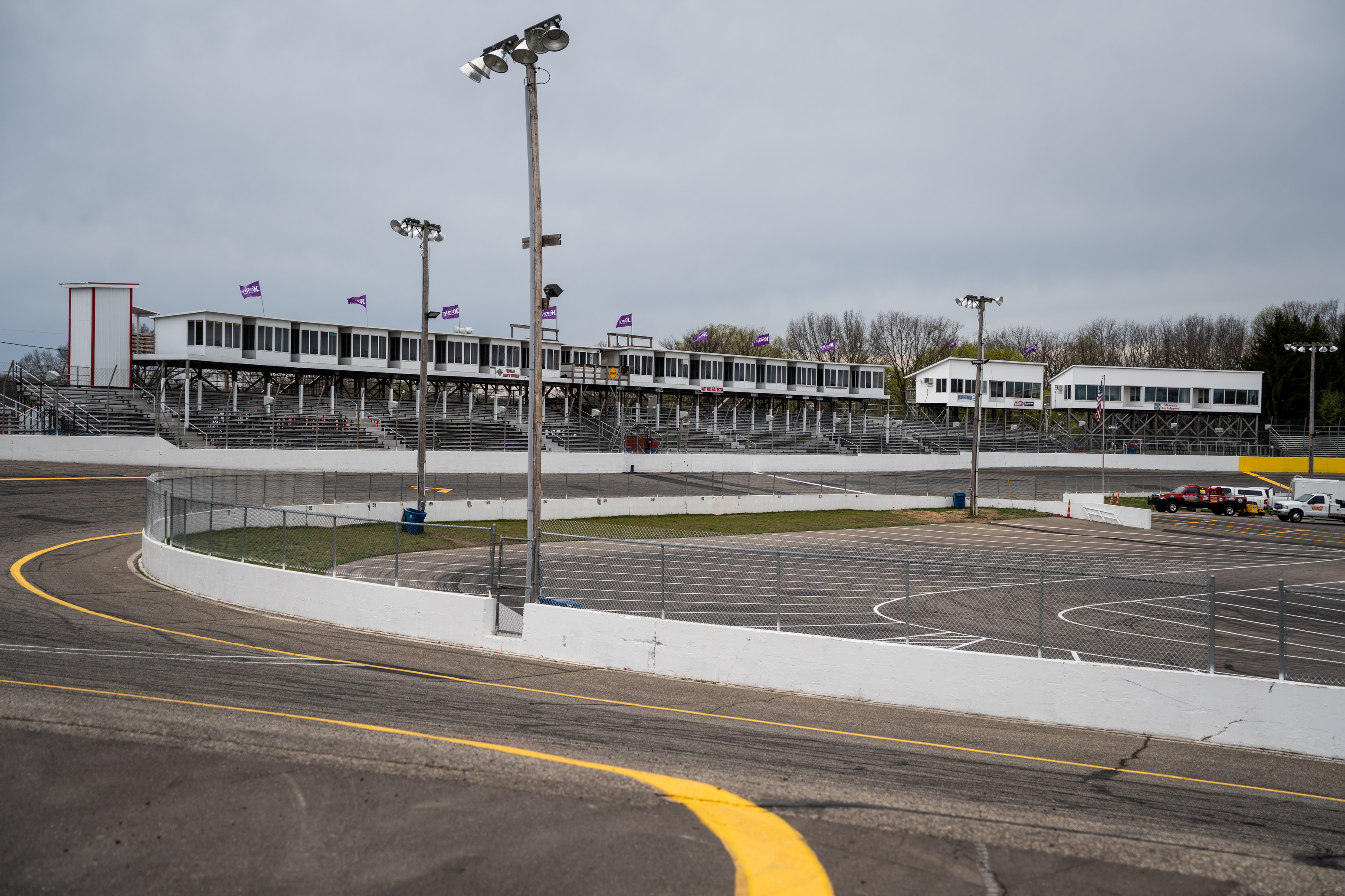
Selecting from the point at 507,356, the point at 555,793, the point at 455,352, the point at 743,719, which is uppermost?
the point at 455,352

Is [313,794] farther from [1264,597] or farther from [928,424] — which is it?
[928,424]

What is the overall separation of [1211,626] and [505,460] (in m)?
48.1

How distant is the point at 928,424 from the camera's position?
3162 inches

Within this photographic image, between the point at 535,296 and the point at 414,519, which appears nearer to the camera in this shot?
the point at 535,296

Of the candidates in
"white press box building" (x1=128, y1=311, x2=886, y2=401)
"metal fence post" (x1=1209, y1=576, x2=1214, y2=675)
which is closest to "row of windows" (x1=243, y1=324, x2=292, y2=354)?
"white press box building" (x1=128, y1=311, x2=886, y2=401)

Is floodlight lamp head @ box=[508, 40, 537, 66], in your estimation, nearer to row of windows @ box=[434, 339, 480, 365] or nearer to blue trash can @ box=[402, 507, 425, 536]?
blue trash can @ box=[402, 507, 425, 536]

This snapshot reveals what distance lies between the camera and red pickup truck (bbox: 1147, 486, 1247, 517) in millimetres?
49656

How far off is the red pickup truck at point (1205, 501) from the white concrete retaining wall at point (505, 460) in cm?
2216

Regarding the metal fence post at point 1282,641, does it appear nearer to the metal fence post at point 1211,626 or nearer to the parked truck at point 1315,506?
the metal fence post at point 1211,626

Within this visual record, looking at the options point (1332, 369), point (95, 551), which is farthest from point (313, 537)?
point (1332, 369)

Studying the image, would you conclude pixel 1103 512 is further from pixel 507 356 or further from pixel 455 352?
pixel 455 352

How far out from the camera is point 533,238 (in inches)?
627

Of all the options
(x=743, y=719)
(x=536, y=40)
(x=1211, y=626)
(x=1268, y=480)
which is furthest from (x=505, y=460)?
(x=1268, y=480)

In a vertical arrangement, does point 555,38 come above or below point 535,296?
above
